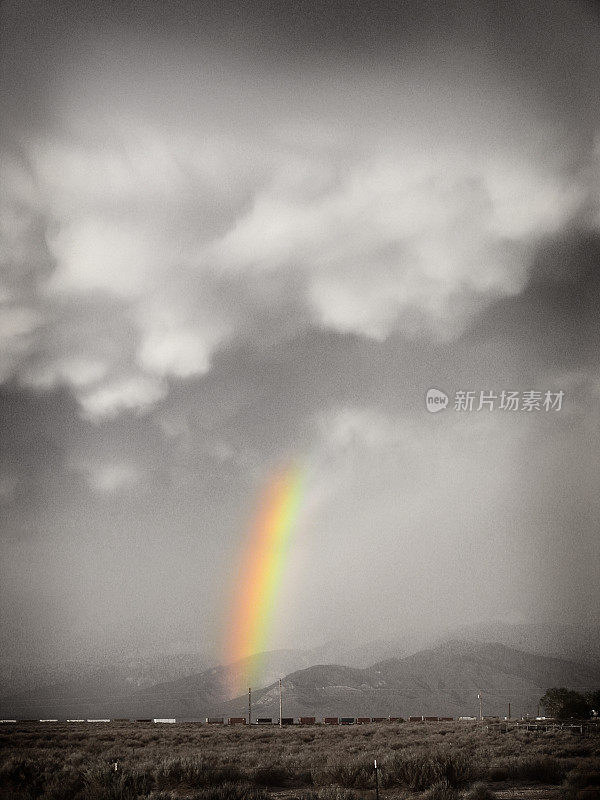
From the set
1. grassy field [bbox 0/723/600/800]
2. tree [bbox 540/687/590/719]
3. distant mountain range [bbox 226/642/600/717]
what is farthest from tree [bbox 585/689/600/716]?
distant mountain range [bbox 226/642/600/717]

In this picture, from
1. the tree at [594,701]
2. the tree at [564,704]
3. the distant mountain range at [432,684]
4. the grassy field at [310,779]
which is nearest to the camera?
the grassy field at [310,779]

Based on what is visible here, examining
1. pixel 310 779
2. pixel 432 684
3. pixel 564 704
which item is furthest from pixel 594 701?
pixel 432 684

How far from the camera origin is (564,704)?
40625 millimetres

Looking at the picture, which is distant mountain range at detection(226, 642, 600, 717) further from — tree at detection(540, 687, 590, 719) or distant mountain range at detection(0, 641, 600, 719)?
tree at detection(540, 687, 590, 719)

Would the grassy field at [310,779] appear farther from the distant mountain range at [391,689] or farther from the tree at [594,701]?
the distant mountain range at [391,689]

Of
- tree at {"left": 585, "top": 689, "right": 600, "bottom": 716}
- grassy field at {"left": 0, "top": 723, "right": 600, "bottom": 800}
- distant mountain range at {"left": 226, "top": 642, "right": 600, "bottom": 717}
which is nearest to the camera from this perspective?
grassy field at {"left": 0, "top": 723, "right": 600, "bottom": 800}

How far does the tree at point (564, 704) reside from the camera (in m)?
39.7

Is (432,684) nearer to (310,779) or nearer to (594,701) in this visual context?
(594,701)

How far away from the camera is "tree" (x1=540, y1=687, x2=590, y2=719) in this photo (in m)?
39.7

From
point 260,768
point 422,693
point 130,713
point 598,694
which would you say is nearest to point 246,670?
point 130,713

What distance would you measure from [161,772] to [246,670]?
426ft

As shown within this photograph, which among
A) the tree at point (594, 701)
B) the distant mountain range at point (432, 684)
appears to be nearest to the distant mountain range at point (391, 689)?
the distant mountain range at point (432, 684)

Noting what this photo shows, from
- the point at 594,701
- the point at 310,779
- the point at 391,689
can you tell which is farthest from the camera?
the point at 391,689

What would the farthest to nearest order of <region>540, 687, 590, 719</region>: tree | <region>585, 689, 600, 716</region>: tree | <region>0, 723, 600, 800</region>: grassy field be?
1. <region>585, 689, 600, 716</region>: tree
2. <region>540, 687, 590, 719</region>: tree
3. <region>0, 723, 600, 800</region>: grassy field
